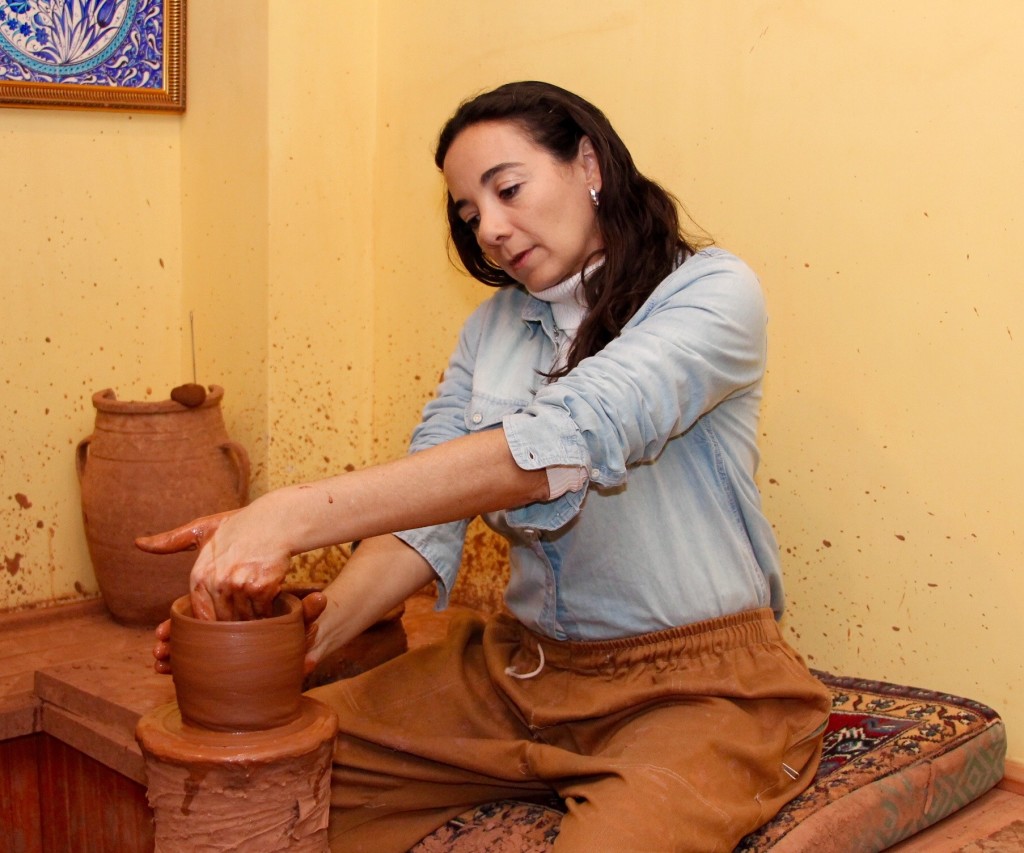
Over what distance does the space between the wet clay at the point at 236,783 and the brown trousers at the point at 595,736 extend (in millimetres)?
292

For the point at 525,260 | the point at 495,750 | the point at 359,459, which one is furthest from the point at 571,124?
the point at 359,459

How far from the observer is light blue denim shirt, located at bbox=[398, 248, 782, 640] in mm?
1716

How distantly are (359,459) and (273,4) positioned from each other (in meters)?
1.37

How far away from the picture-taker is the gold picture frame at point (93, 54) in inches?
131

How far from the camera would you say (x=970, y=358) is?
2385 millimetres

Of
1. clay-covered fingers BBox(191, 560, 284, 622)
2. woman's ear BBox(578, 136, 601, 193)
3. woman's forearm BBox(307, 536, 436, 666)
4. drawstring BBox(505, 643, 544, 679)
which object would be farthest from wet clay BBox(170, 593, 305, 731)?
woman's ear BBox(578, 136, 601, 193)

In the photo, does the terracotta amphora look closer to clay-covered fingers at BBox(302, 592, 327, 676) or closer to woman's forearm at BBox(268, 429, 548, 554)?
clay-covered fingers at BBox(302, 592, 327, 676)

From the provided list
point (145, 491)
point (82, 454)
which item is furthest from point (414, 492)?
point (82, 454)

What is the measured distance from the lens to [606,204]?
2.13 metres

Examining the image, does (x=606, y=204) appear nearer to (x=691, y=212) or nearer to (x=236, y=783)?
(x=691, y=212)

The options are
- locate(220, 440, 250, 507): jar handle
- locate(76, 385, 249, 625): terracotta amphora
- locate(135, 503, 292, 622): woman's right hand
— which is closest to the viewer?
locate(135, 503, 292, 622): woman's right hand

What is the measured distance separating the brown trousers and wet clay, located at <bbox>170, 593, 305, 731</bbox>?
0.38 metres

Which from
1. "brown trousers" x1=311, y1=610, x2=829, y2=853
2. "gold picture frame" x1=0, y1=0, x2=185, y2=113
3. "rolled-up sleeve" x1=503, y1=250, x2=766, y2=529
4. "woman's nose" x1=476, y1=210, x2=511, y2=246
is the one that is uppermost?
"gold picture frame" x1=0, y1=0, x2=185, y2=113

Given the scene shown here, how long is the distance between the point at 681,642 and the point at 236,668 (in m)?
0.73
